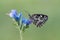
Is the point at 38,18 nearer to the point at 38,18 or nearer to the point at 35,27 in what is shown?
the point at 38,18

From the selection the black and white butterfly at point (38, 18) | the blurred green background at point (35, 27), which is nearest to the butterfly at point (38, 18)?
the black and white butterfly at point (38, 18)

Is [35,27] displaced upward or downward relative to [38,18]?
upward

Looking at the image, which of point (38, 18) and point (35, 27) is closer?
point (38, 18)

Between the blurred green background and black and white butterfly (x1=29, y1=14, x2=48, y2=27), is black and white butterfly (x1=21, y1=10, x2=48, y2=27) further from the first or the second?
the blurred green background

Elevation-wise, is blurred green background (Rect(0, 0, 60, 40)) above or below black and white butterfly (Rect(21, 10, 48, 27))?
above

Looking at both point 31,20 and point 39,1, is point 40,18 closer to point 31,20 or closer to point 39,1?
point 31,20

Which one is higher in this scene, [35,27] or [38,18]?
[35,27]

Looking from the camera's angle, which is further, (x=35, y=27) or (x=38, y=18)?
(x=35, y=27)

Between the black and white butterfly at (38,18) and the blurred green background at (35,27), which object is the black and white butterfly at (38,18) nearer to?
the black and white butterfly at (38,18)

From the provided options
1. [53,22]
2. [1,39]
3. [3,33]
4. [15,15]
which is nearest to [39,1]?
[53,22]

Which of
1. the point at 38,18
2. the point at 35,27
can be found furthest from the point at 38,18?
the point at 35,27

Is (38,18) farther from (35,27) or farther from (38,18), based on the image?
(35,27)

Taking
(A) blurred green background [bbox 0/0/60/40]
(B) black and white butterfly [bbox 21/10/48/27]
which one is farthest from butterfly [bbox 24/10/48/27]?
(A) blurred green background [bbox 0/0/60/40]
